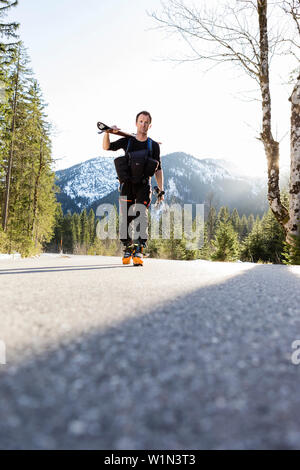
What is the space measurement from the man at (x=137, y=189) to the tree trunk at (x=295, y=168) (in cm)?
314

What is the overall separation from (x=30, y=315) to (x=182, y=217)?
55403 mm

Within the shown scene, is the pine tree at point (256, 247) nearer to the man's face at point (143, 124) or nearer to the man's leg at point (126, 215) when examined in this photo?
the man's face at point (143, 124)

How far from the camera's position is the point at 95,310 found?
3.60 ft

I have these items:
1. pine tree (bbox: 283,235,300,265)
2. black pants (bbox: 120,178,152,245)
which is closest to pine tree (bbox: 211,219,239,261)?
pine tree (bbox: 283,235,300,265)

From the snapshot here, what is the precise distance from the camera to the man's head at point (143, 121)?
423 centimetres

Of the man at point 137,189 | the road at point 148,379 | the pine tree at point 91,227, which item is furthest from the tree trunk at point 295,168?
the pine tree at point 91,227

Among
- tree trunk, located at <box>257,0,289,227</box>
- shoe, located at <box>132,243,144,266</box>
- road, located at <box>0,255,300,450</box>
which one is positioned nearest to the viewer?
road, located at <box>0,255,300,450</box>

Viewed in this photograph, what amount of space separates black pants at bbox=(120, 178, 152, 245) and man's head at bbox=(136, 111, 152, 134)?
2.78ft

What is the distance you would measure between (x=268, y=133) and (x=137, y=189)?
13.7ft

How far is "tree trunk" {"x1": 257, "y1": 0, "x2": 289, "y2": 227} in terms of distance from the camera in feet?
20.6

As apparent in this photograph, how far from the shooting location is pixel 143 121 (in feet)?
13.9

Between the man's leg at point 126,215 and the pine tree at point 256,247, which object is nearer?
the man's leg at point 126,215

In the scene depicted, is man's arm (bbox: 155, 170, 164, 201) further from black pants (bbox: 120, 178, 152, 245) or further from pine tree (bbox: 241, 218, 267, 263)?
pine tree (bbox: 241, 218, 267, 263)

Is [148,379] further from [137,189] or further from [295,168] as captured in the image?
[295,168]
